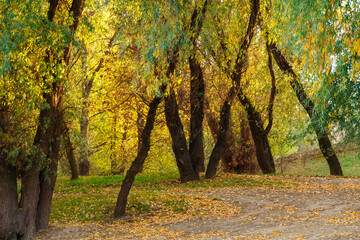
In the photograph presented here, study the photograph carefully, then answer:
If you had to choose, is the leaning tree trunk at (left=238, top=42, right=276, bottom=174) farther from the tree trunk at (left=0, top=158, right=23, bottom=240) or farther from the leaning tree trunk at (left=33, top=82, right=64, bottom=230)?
the tree trunk at (left=0, top=158, right=23, bottom=240)

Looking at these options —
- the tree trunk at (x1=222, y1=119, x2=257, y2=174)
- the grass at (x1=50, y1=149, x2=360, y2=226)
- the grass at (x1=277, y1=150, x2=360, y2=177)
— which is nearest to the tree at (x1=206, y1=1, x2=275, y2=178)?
the grass at (x1=50, y1=149, x2=360, y2=226)

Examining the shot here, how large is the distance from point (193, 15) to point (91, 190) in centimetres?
806

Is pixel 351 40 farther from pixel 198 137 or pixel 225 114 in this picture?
pixel 198 137

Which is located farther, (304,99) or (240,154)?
(240,154)

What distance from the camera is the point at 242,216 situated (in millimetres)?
10680

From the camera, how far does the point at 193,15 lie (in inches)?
478

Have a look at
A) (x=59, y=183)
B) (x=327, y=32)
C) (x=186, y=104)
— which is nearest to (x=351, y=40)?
(x=327, y=32)

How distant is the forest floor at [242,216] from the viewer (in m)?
8.39

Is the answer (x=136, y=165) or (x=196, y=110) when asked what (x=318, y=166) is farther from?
(x=136, y=165)

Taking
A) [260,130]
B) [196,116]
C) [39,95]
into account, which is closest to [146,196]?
[196,116]

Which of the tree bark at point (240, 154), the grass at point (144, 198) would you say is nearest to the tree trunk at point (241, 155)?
the tree bark at point (240, 154)

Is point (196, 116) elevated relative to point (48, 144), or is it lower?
elevated

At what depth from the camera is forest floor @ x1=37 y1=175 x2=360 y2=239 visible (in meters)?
8.39

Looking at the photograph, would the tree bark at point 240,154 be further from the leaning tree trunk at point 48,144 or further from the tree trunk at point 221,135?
the leaning tree trunk at point 48,144
